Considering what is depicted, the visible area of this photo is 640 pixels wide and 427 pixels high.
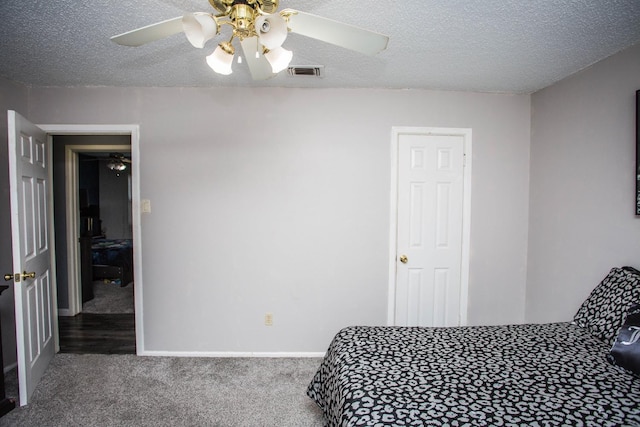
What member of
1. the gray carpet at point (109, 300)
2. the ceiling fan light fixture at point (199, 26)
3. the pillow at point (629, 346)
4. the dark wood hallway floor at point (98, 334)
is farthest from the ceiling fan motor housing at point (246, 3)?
the gray carpet at point (109, 300)

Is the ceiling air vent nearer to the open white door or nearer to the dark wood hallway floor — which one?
the open white door

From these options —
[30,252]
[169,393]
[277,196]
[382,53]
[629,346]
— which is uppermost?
[382,53]

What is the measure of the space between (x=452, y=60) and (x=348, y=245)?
5.48ft

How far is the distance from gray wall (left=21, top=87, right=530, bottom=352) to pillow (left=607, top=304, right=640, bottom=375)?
4.31 ft

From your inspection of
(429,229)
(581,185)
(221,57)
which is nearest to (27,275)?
(221,57)

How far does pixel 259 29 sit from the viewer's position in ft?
3.43

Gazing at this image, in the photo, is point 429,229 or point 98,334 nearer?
point 429,229

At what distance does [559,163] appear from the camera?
2.48m

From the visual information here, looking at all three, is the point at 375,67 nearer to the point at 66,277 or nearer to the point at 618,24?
the point at 618,24

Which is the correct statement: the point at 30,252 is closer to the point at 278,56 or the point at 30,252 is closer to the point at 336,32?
the point at 278,56

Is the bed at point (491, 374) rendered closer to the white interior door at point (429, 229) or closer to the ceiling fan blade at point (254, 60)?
the white interior door at point (429, 229)

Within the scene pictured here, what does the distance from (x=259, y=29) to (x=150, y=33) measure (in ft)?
1.60

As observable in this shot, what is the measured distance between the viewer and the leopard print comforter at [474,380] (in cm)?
116

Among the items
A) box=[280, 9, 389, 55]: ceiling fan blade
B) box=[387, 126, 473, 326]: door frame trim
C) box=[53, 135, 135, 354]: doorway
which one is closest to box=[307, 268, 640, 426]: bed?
box=[387, 126, 473, 326]: door frame trim
